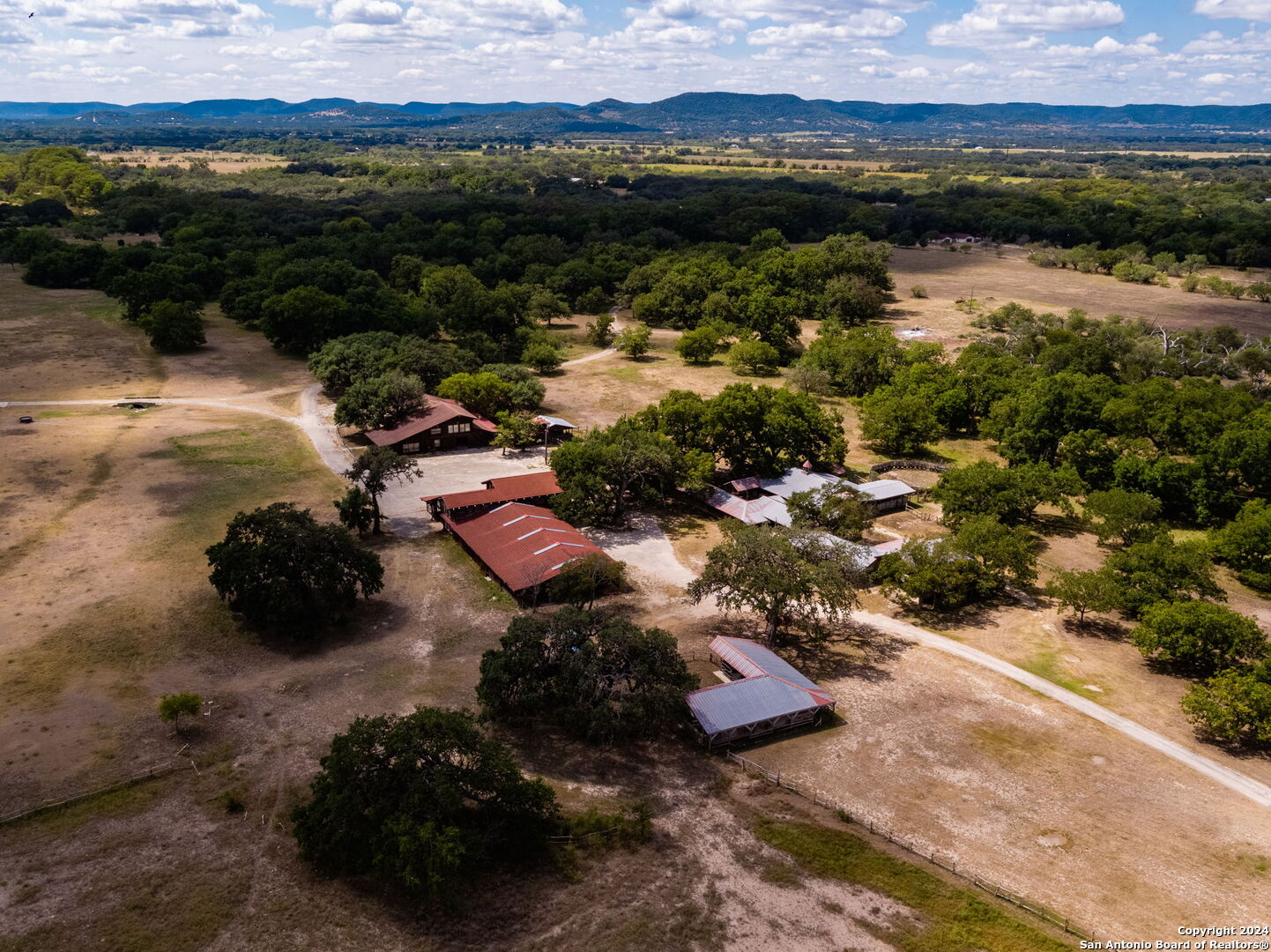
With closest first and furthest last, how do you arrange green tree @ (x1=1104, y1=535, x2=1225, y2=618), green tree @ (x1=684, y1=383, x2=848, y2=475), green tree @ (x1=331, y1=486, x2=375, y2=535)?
green tree @ (x1=1104, y1=535, x2=1225, y2=618) < green tree @ (x1=331, y1=486, x2=375, y2=535) < green tree @ (x1=684, y1=383, x2=848, y2=475)

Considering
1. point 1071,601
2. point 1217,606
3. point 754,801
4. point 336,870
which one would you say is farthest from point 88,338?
point 1217,606

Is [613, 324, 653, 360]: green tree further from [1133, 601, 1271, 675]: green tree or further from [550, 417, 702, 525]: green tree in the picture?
[1133, 601, 1271, 675]: green tree

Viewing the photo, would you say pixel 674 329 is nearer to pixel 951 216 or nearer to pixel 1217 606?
pixel 1217 606

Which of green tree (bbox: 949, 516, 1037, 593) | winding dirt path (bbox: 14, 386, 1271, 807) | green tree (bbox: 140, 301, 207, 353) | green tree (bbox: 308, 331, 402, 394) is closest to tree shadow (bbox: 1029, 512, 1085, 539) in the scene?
green tree (bbox: 949, 516, 1037, 593)

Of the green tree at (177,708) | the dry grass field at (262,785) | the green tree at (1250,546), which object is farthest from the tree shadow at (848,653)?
the green tree at (177,708)

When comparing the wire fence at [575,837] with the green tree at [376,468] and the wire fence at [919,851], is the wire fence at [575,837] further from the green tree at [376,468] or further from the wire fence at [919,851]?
the green tree at [376,468]
